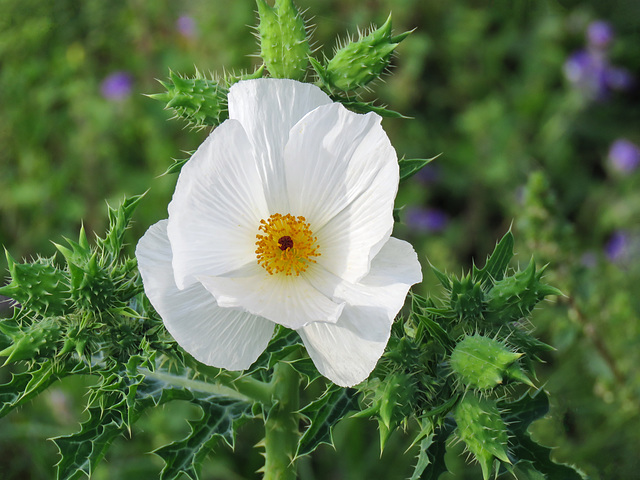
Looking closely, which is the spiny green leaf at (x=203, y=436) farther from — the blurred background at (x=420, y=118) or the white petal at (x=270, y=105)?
the blurred background at (x=420, y=118)

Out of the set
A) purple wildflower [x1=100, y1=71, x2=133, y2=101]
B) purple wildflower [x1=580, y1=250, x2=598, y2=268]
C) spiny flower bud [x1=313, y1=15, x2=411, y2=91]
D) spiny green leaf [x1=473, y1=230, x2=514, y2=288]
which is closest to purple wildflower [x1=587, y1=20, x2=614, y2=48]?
purple wildflower [x1=580, y1=250, x2=598, y2=268]

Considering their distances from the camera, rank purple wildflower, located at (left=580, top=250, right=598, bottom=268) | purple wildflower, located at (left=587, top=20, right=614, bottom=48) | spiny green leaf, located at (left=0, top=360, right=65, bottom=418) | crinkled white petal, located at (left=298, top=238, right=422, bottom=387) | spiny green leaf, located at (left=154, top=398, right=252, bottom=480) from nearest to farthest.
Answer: crinkled white petal, located at (left=298, top=238, right=422, bottom=387) < spiny green leaf, located at (left=0, top=360, right=65, bottom=418) < spiny green leaf, located at (left=154, top=398, right=252, bottom=480) < purple wildflower, located at (left=580, top=250, right=598, bottom=268) < purple wildflower, located at (left=587, top=20, right=614, bottom=48)

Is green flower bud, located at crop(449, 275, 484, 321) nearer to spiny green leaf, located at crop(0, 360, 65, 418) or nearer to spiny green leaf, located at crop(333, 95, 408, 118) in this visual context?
spiny green leaf, located at crop(333, 95, 408, 118)

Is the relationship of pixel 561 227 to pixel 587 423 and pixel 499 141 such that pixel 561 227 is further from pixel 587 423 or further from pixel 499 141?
pixel 499 141

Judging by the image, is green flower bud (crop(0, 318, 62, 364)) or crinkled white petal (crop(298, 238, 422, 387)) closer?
crinkled white petal (crop(298, 238, 422, 387))

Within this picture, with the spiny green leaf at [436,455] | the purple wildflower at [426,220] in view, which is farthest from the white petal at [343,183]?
the purple wildflower at [426,220]

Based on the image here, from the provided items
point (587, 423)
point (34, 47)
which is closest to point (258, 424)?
point (587, 423)

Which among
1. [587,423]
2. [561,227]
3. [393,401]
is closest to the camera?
[393,401]
